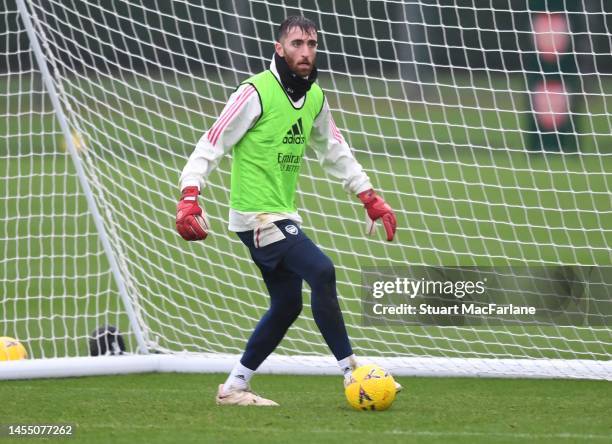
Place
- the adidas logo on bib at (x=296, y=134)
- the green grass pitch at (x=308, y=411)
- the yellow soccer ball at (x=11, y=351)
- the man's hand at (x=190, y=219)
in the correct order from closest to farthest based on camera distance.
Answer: the green grass pitch at (x=308, y=411)
the man's hand at (x=190, y=219)
the adidas logo on bib at (x=296, y=134)
the yellow soccer ball at (x=11, y=351)

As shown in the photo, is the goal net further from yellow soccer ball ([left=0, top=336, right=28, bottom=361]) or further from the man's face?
the man's face

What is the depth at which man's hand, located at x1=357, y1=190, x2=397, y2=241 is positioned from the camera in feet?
20.0

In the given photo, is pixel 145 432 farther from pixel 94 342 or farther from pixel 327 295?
pixel 94 342

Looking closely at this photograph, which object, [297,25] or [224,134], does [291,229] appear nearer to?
[224,134]

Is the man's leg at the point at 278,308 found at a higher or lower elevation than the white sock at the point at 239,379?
higher

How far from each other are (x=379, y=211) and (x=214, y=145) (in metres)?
0.93

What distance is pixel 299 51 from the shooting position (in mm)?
5875

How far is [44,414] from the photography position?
5.69 m

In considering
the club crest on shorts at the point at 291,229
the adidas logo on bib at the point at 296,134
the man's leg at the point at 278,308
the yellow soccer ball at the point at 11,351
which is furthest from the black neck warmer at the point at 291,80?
the yellow soccer ball at the point at 11,351

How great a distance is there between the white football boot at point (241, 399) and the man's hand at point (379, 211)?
3.27 ft

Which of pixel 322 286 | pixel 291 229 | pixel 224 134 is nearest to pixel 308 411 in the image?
pixel 322 286

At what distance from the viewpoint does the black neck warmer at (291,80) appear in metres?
5.88

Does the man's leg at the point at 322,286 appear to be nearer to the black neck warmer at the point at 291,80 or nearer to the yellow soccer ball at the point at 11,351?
the black neck warmer at the point at 291,80

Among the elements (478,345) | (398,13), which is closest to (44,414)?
(478,345)
